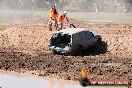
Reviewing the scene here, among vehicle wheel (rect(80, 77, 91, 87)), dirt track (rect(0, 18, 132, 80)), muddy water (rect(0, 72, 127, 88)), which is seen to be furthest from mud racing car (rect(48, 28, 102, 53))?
vehicle wheel (rect(80, 77, 91, 87))

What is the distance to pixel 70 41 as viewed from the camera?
2298 centimetres

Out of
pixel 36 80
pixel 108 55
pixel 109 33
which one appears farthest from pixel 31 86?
pixel 109 33

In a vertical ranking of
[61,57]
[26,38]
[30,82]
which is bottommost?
[30,82]

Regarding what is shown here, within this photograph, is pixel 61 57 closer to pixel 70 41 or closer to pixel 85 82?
pixel 70 41

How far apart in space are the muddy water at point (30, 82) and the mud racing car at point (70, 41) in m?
4.56

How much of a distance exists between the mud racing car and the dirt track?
1.67 feet

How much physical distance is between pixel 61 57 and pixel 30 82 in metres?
4.98

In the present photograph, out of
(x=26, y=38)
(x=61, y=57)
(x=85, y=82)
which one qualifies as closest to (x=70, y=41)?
(x=61, y=57)

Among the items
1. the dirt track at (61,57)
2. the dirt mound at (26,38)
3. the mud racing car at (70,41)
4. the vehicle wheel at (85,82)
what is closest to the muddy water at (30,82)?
the dirt track at (61,57)

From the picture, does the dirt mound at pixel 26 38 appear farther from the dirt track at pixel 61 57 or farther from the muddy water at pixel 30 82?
the muddy water at pixel 30 82

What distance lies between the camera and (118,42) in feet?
82.1

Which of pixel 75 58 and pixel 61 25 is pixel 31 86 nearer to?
pixel 75 58

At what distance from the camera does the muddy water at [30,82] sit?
17.2m

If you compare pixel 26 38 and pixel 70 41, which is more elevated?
pixel 70 41
